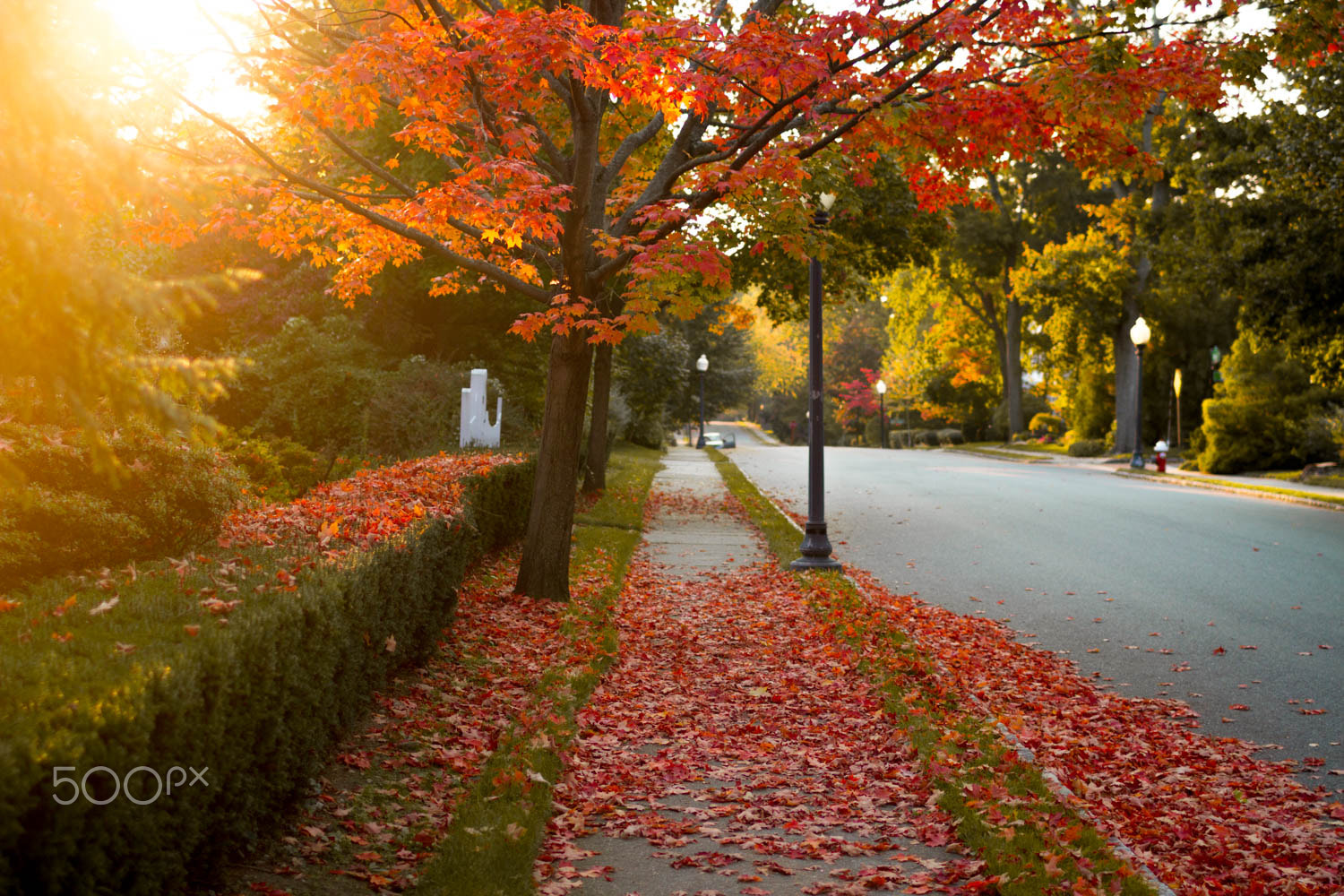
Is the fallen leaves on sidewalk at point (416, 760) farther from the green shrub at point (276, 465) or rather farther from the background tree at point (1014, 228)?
the background tree at point (1014, 228)

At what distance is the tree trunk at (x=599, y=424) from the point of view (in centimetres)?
1920

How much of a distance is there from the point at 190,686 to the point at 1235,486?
2373 cm

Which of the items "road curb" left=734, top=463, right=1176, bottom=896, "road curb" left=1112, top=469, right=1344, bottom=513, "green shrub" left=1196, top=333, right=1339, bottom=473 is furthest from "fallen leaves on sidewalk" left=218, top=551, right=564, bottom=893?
"green shrub" left=1196, top=333, right=1339, bottom=473

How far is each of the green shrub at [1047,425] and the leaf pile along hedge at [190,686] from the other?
49.3 metres

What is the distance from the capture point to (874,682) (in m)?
7.54

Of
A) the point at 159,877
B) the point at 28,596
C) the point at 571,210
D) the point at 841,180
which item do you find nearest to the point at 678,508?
the point at 841,180

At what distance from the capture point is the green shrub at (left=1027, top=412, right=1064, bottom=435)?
52.0 meters

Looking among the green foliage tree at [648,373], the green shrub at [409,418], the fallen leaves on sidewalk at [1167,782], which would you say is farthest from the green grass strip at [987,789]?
the green foliage tree at [648,373]

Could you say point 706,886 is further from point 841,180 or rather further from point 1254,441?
point 1254,441

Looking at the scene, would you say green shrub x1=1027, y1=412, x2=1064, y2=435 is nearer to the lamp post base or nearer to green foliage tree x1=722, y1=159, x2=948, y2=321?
green foliage tree x1=722, y1=159, x2=948, y2=321

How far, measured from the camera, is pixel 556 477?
32.5ft

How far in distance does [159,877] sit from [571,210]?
711 cm

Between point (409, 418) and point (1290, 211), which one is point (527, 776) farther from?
point (1290, 211)

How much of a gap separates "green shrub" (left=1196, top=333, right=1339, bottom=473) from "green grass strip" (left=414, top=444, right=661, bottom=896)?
864 inches
